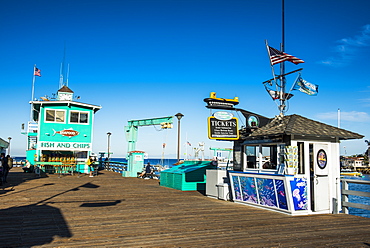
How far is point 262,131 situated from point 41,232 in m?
7.44

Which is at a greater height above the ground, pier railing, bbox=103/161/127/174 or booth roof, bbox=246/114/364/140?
booth roof, bbox=246/114/364/140

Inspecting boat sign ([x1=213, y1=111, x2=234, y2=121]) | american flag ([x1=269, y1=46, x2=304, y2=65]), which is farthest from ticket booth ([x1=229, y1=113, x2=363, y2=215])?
american flag ([x1=269, y1=46, x2=304, y2=65])

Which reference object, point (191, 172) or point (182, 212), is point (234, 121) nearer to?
point (182, 212)

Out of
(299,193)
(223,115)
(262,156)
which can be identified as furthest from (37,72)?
(299,193)

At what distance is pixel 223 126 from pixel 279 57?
3.09m

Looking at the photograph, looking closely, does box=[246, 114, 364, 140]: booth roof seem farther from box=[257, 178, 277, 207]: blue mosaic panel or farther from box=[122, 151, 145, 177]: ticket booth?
box=[122, 151, 145, 177]: ticket booth

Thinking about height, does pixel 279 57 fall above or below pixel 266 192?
above

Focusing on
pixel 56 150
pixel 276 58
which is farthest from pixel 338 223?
pixel 56 150

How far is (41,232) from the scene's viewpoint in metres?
6.80

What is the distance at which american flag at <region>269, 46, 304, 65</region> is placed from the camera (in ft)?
37.4

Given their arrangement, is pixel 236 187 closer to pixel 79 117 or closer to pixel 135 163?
pixel 135 163

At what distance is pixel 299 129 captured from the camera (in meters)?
10.2

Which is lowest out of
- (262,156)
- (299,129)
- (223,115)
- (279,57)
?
(262,156)

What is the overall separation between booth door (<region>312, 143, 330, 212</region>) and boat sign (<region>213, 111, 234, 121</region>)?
122 inches
